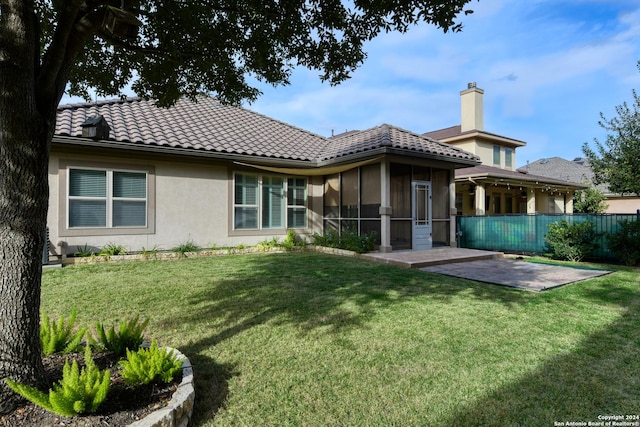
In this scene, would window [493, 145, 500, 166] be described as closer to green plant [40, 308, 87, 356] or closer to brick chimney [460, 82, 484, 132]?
brick chimney [460, 82, 484, 132]

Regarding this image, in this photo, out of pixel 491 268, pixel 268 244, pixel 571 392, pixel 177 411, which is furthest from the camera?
pixel 268 244

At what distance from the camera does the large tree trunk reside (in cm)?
227

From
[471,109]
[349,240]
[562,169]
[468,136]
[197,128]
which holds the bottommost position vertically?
[349,240]

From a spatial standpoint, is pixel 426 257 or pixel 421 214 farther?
pixel 421 214

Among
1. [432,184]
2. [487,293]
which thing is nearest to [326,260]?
[487,293]

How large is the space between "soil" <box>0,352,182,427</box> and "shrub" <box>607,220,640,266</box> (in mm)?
11056

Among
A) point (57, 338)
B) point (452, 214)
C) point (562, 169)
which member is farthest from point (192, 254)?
point (562, 169)

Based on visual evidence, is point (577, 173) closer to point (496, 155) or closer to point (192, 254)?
point (496, 155)

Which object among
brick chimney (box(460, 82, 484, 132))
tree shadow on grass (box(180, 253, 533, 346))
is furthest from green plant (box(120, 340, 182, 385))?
brick chimney (box(460, 82, 484, 132))

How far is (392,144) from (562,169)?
101 feet

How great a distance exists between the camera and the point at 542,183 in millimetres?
18156

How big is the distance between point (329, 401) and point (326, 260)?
260 inches

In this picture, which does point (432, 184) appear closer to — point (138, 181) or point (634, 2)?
point (634, 2)

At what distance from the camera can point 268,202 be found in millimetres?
11602
